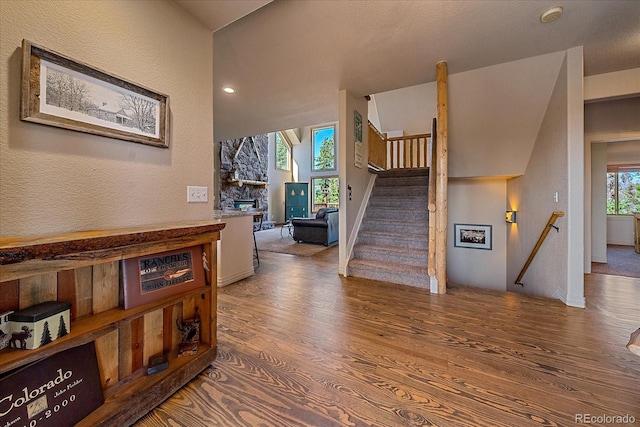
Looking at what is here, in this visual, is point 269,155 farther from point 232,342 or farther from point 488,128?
point 232,342

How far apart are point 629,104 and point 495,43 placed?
9.55 ft

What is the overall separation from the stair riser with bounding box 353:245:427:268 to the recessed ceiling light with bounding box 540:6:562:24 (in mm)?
2600

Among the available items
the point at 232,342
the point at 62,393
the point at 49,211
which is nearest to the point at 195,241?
the point at 49,211

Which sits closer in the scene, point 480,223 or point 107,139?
point 107,139

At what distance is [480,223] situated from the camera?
4750 millimetres

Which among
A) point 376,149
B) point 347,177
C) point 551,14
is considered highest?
point 551,14

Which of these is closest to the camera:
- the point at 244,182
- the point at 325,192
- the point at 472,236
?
the point at 472,236

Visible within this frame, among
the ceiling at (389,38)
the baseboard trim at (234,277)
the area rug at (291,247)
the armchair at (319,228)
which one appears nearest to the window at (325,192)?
the armchair at (319,228)

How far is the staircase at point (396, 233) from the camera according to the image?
324 cm

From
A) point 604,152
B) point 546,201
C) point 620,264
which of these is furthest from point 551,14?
point 620,264

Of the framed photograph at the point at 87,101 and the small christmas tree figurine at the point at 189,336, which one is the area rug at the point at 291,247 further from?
the framed photograph at the point at 87,101

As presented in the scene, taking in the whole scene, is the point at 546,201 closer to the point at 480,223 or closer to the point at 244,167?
the point at 480,223

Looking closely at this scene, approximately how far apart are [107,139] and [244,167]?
27.0 feet

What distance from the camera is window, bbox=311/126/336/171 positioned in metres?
11.2
